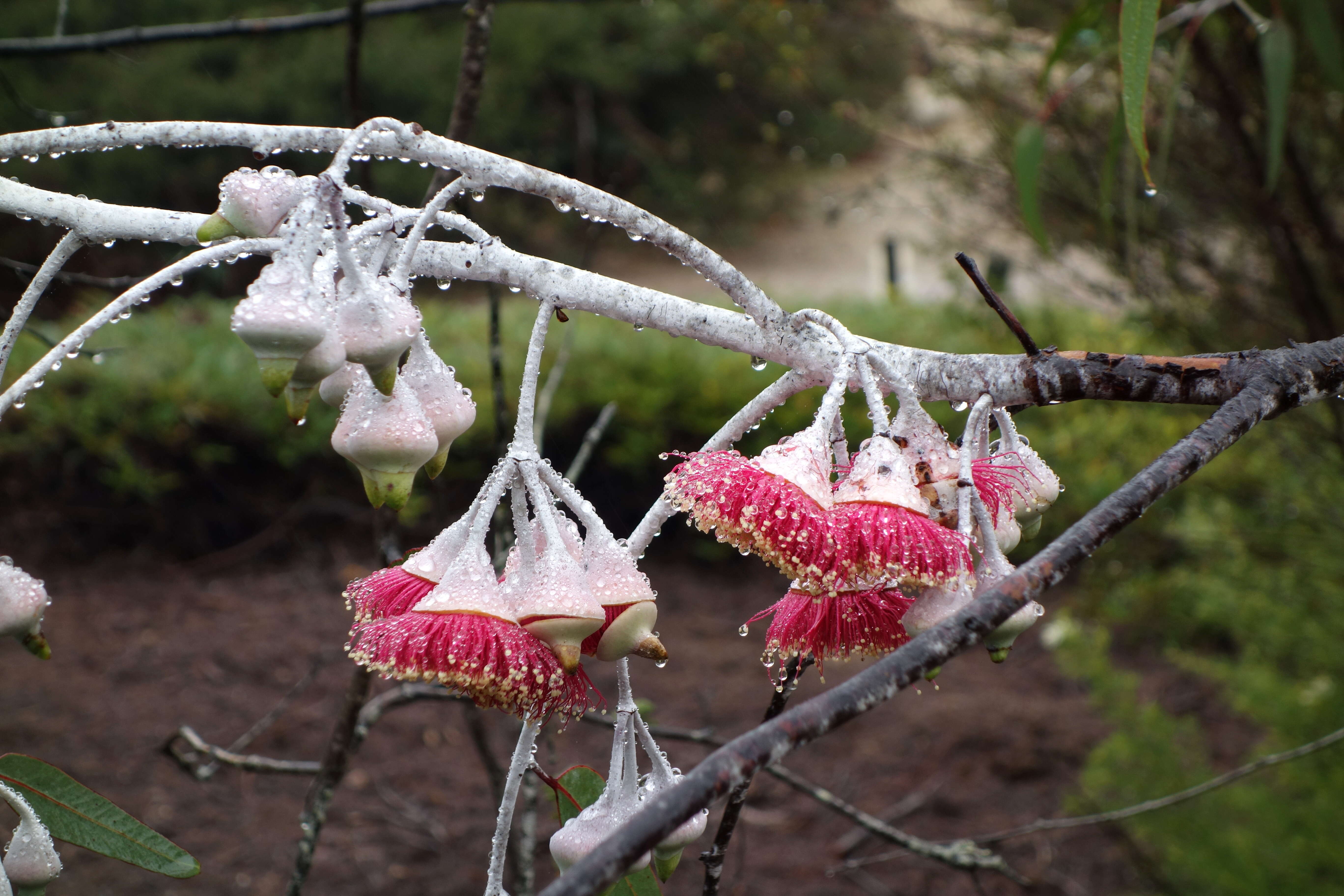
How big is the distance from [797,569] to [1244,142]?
1783 mm

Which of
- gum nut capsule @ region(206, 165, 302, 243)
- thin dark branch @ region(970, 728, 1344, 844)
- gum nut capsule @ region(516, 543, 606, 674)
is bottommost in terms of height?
thin dark branch @ region(970, 728, 1344, 844)

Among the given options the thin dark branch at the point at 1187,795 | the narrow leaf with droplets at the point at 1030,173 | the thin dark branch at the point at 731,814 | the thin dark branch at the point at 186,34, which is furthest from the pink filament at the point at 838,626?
the thin dark branch at the point at 186,34

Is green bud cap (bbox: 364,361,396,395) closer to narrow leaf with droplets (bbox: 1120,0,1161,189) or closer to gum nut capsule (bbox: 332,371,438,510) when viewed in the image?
gum nut capsule (bbox: 332,371,438,510)

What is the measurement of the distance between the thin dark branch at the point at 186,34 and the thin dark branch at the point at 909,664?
4.37 ft

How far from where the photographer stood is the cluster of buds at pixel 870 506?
61 centimetres

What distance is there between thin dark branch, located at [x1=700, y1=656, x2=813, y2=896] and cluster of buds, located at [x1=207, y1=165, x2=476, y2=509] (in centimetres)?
30

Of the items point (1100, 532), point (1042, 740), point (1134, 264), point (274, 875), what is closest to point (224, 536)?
point (274, 875)

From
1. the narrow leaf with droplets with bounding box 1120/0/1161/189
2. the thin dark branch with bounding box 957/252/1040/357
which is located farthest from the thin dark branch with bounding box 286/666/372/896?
the narrow leaf with droplets with bounding box 1120/0/1161/189

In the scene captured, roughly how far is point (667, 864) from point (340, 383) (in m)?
0.42

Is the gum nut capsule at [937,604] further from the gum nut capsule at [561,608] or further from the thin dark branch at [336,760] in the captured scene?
the thin dark branch at [336,760]

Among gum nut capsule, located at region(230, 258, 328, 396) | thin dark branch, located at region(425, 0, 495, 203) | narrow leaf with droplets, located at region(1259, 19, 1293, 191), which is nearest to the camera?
gum nut capsule, located at region(230, 258, 328, 396)

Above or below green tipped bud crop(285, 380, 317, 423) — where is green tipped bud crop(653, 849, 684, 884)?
below

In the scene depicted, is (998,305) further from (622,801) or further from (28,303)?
(28,303)

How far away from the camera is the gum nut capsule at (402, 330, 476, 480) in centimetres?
60
